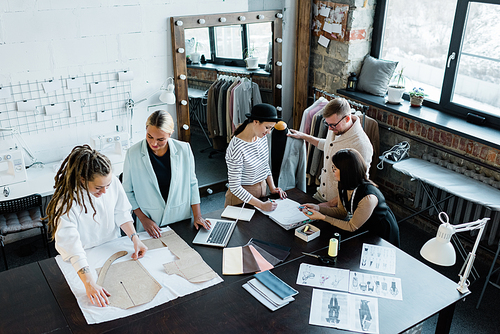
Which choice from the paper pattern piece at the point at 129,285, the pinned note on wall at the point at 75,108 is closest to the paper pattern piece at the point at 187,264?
the paper pattern piece at the point at 129,285

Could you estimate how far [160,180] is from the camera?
2.93 meters

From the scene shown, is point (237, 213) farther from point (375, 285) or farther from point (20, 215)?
point (20, 215)

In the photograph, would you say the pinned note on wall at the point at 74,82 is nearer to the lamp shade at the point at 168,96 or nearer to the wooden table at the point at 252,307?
the lamp shade at the point at 168,96

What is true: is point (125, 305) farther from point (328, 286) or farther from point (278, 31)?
point (278, 31)

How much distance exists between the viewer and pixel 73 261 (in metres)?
2.29

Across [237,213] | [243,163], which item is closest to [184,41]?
[243,163]

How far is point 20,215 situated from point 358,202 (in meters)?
2.97

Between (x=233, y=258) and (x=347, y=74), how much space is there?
10.2ft

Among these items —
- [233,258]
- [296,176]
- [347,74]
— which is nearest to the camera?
[233,258]

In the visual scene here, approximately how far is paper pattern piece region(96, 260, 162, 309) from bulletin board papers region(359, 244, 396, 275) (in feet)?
4.00

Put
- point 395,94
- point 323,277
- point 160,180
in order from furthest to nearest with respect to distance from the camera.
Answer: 1. point 395,94
2. point 160,180
3. point 323,277

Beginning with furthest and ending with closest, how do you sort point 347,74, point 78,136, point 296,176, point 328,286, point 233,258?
point 347,74 < point 78,136 < point 296,176 < point 233,258 < point 328,286

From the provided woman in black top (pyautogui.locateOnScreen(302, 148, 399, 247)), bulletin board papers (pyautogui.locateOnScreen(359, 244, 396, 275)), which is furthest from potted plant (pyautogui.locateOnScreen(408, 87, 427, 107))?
bulletin board papers (pyautogui.locateOnScreen(359, 244, 396, 275))

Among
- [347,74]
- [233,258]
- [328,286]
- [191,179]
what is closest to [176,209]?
[191,179]
